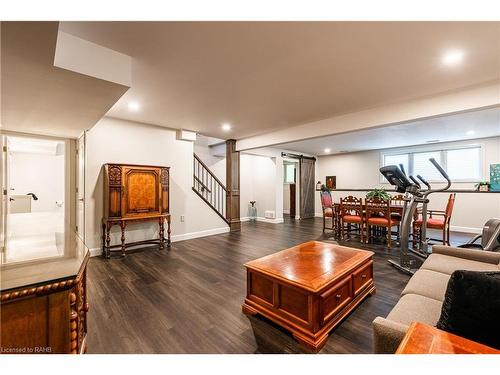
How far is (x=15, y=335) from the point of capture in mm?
974

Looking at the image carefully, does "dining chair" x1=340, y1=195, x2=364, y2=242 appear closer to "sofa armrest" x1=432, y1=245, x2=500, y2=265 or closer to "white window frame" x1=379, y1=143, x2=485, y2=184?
"sofa armrest" x1=432, y1=245, x2=500, y2=265

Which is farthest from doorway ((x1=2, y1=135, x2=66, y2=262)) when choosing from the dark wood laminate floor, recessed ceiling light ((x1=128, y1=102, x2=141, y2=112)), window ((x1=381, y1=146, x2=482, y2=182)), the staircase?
window ((x1=381, y1=146, x2=482, y2=182))

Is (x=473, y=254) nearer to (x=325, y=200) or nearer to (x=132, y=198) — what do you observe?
(x=325, y=200)

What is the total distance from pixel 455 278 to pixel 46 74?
2897 millimetres

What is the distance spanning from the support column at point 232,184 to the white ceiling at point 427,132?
194cm

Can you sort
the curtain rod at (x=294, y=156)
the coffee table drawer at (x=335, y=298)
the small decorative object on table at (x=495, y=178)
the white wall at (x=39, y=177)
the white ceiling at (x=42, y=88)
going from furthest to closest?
the curtain rod at (x=294, y=156), the white wall at (x=39, y=177), the small decorative object on table at (x=495, y=178), the coffee table drawer at (x=335, y=298), the white ceiling at (x=42, y=88)

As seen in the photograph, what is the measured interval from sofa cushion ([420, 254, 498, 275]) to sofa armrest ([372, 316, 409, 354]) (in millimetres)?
1322

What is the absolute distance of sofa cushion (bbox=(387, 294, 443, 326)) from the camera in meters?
1.24

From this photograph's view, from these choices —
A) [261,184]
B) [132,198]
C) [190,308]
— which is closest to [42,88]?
[132,198]

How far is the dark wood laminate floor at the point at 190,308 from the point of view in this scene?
1.61m

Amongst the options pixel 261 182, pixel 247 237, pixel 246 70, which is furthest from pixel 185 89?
pixel 261 182

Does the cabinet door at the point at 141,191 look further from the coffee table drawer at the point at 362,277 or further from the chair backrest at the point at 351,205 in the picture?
the chair backrest at the point at 351,205

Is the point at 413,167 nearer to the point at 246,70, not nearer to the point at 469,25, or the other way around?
the point at 469,25

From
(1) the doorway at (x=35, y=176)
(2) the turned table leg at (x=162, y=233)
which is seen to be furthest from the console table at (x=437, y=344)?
(1) the doorway at (x=35, y=176)
